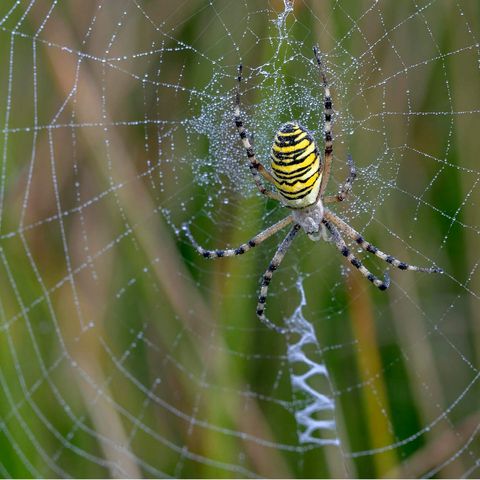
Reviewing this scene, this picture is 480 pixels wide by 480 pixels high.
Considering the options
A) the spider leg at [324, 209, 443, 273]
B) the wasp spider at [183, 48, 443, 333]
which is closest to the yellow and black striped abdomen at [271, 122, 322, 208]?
the wasp spider at [183, 48, 443, 333]

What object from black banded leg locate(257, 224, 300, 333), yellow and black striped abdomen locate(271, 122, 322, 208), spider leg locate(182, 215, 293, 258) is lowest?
black banded leg locate(257, 224, 300, 333)

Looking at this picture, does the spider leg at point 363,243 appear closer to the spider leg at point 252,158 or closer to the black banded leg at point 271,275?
the black banded leg at point 271,275

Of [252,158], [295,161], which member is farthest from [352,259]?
[295,161]

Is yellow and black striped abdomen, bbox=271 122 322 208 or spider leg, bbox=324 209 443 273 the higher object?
yellow and black striped abdomen, bbox=271 122 322 208

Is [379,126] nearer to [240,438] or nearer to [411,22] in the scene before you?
[411,22]

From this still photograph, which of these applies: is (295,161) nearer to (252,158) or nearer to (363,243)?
(252,158)

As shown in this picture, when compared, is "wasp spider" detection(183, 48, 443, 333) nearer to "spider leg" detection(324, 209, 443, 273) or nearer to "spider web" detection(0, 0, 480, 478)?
"spider leg" detection(324, 209, 443, 273)

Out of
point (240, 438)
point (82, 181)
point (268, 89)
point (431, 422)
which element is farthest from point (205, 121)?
point (431, 422)
